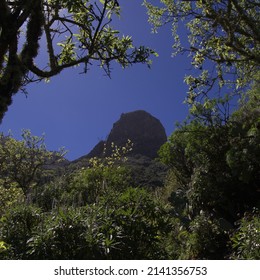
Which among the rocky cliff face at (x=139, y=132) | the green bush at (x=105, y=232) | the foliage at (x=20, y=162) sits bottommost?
the green bush at (x=105, y=232)

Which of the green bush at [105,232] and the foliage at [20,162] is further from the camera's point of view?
the foliage at [20,162]

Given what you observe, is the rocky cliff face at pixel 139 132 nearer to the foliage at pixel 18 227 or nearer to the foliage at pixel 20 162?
the foliage at pixel 20 162

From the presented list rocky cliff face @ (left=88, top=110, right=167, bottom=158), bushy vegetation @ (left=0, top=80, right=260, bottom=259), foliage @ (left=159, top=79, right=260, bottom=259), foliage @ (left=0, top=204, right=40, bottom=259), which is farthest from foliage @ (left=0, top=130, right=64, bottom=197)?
rocky cliff face @ (left=88, top=110, right=167, bottom=158)

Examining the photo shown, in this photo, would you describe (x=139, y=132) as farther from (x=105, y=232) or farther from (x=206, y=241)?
(x=105, y=232)

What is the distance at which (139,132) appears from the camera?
313 ft

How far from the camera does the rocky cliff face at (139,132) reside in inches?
3477

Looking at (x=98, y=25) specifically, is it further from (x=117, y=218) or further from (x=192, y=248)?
(x=192, y=248)

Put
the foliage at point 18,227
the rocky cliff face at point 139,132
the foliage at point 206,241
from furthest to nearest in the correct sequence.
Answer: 1. the rocky cliff face at point 139,132
2. the foliage at point 206,241
3. the foliage at point 18,227

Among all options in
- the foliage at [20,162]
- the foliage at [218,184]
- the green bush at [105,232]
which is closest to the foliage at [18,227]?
the green bush at [105,232]

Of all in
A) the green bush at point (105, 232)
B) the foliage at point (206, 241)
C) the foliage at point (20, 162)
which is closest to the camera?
the green bush at point (105, 232)

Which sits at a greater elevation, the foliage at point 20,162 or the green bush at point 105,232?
the foliage at point 20,162

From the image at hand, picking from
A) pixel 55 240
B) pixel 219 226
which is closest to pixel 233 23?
pixel 219 226

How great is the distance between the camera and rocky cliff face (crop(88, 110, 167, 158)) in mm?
88325
